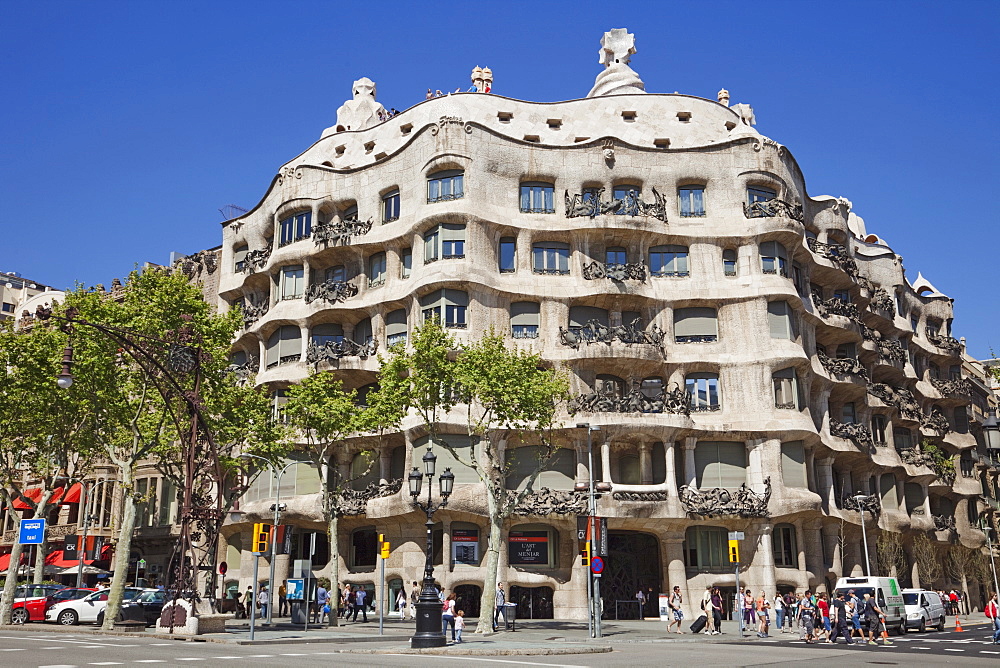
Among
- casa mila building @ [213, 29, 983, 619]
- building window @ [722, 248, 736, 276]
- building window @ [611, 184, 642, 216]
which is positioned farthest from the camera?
building window @ [722, 248, 736, 276]

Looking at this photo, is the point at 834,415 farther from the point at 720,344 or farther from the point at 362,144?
the point at 362,144

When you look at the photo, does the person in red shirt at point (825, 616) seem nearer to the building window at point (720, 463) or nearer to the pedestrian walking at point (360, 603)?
the building window at point (720, 463)

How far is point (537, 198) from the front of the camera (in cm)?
5047

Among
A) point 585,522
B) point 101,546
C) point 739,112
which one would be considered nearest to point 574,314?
point 585,522

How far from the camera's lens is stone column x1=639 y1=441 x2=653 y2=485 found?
1834 inches

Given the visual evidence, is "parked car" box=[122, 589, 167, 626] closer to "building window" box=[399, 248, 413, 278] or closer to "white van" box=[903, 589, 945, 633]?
"building window" box=[399, 248, 413, 278]

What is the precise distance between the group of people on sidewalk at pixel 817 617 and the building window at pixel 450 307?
16249mm

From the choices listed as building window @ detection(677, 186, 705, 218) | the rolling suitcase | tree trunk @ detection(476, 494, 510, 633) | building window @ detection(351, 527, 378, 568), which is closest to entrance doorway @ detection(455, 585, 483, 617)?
building window @ detection(351, 527, 378, 568)

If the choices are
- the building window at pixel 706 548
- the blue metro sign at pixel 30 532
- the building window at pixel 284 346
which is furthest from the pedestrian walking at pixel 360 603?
the building window at pixel 706 548

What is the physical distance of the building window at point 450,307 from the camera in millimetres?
46312

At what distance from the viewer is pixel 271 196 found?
56.2 meters

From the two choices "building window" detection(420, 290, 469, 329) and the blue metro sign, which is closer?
the blue metro sign

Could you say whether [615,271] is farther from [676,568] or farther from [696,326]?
[676,568]

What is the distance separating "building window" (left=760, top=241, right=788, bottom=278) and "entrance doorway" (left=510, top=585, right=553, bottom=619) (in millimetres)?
19730
